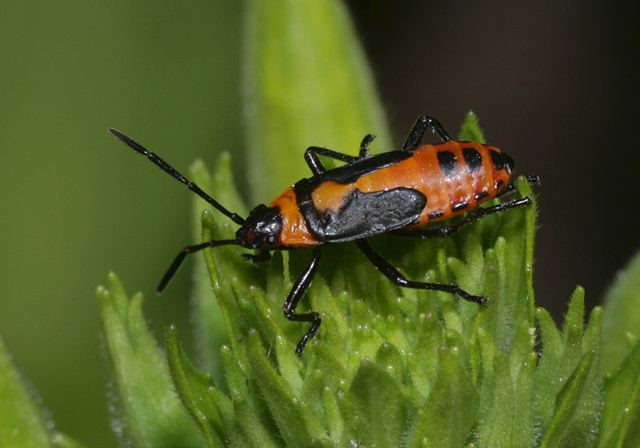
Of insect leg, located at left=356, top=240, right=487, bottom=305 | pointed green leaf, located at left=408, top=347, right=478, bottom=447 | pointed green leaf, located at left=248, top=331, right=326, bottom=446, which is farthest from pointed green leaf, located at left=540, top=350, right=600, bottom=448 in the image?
pointed green leaf, located at left=248, top=331, right=326, bottom=446

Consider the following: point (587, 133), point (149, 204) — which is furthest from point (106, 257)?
point (587, 133)

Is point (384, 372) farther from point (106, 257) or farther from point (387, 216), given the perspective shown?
point (106, 257)

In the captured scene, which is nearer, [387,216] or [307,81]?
[387,216]

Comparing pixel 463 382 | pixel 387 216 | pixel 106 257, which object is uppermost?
pixel 387 216

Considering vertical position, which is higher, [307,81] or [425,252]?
[307,81]

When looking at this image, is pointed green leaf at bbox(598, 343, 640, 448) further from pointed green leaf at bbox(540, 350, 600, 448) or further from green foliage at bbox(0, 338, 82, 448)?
green foliage at bbox(0, 338, 82, 448)

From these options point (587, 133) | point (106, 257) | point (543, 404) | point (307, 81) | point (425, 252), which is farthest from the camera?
point (587, 133)

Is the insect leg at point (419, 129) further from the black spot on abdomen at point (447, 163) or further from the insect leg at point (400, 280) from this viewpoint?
the insect leg at point (400, 280)
